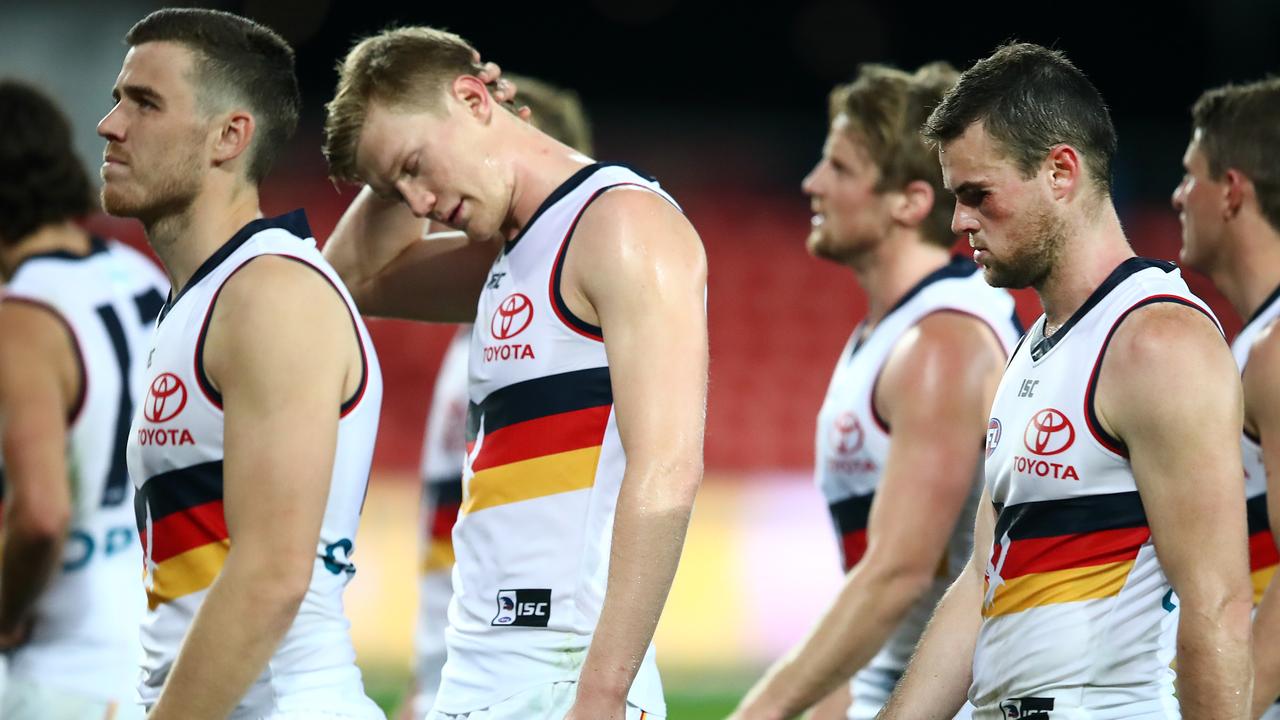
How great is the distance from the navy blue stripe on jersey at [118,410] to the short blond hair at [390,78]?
142 cm

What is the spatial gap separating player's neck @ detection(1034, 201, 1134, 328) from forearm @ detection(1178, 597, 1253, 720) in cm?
66

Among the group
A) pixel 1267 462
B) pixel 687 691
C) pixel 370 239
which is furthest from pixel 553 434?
pixel 687 691

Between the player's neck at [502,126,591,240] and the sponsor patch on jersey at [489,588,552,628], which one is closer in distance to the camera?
the sponsor patch on jersey at [489,588,552,628]

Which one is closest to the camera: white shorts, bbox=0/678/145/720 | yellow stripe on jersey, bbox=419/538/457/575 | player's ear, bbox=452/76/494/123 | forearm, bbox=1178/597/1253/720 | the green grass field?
forearm, bbox=1178/597/1253/720

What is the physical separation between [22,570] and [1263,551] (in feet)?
11.2

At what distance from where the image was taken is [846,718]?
4711mm

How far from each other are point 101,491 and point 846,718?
240cm

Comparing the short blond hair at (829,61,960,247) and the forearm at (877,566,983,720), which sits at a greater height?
the short blond hair at (829,61,960,247)

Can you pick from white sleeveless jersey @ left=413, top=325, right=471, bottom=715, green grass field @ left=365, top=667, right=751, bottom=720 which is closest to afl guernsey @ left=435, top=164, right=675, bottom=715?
white sleeveless jersey @ left=413, top=325, right=471, bottom=715

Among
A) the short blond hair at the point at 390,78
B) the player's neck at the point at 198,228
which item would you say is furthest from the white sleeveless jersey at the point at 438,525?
the player's neck at the point at 198,228

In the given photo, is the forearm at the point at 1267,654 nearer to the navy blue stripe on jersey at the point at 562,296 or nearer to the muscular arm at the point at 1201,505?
the muscular arm at the point at 1201,505

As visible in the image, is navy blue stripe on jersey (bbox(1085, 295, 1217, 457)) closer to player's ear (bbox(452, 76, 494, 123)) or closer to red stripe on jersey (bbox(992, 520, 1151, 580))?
red stripe on jersey (bbox(992, 520, 1151, 580))

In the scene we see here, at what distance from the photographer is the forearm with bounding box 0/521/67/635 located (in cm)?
424

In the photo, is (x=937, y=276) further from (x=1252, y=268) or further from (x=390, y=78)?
(x=390, y=78)
